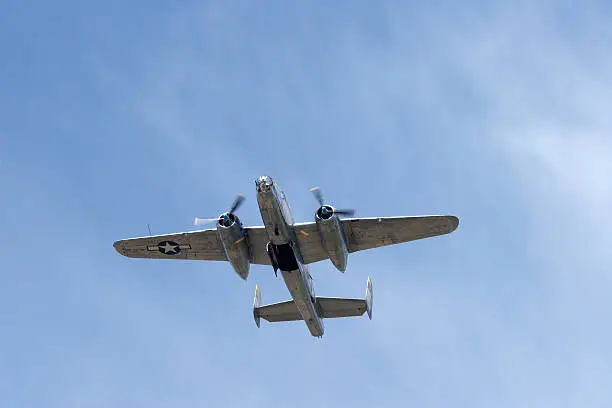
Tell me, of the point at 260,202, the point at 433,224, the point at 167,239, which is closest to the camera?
the point at 260,202

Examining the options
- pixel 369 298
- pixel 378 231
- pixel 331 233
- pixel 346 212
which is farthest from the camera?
pixel 369 298

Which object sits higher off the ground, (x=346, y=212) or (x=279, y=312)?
(x=346, y=212)

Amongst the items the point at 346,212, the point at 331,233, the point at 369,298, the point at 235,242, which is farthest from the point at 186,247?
the point at 369,298

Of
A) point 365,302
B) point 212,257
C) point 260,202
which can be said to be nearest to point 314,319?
point 365,302

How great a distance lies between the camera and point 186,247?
137 feet

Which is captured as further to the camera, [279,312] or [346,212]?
[279,312]

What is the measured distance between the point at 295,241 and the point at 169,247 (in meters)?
6.99

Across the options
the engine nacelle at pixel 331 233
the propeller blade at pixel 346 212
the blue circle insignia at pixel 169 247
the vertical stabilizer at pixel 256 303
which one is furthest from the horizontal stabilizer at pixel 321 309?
the propeller blade at pixel 346 212

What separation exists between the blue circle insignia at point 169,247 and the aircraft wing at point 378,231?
6551 mm

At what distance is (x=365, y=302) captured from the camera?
142 feet

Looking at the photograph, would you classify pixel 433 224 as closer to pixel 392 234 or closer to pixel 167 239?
pixel 392 234

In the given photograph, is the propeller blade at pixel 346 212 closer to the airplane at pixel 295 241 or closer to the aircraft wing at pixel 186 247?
the airplane at pixel 295 241

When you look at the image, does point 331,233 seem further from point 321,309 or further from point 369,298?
point 369,298

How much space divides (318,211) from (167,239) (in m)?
8.41
